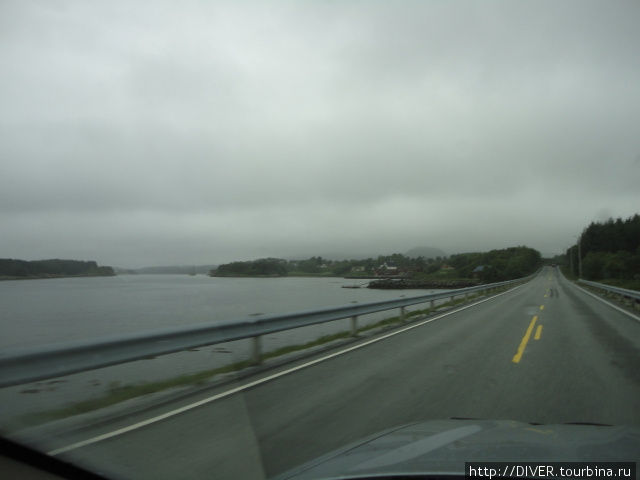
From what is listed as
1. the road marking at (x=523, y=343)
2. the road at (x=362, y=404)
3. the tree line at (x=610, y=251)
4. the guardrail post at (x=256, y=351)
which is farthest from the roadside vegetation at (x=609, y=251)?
the guardrail post at (x=256, y=351)

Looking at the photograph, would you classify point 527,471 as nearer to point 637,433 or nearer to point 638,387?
point 637,433

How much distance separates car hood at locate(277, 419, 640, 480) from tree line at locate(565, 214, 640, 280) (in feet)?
221

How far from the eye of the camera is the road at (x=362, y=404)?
3.56 metres

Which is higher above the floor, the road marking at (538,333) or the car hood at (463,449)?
the car hood at (463,449)

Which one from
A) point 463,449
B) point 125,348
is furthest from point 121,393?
point 463,449

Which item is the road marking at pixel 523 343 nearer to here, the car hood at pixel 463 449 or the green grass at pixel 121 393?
the green grass at pixel 121 393

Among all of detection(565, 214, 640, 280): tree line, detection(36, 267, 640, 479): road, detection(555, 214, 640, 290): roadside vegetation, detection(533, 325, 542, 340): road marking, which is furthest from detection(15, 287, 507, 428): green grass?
detection(565, 214, 640, 280): tree line

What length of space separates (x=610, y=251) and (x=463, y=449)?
4721 inches

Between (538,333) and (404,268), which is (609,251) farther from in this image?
(538,333)

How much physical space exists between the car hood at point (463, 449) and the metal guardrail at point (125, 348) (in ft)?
9.77

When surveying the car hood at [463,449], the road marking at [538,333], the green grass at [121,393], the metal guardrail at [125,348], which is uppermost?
the metal guardrail at [125,348]

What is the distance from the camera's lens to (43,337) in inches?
472

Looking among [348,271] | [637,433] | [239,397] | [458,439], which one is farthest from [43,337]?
[348,271]

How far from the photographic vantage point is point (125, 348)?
16.8 feet
